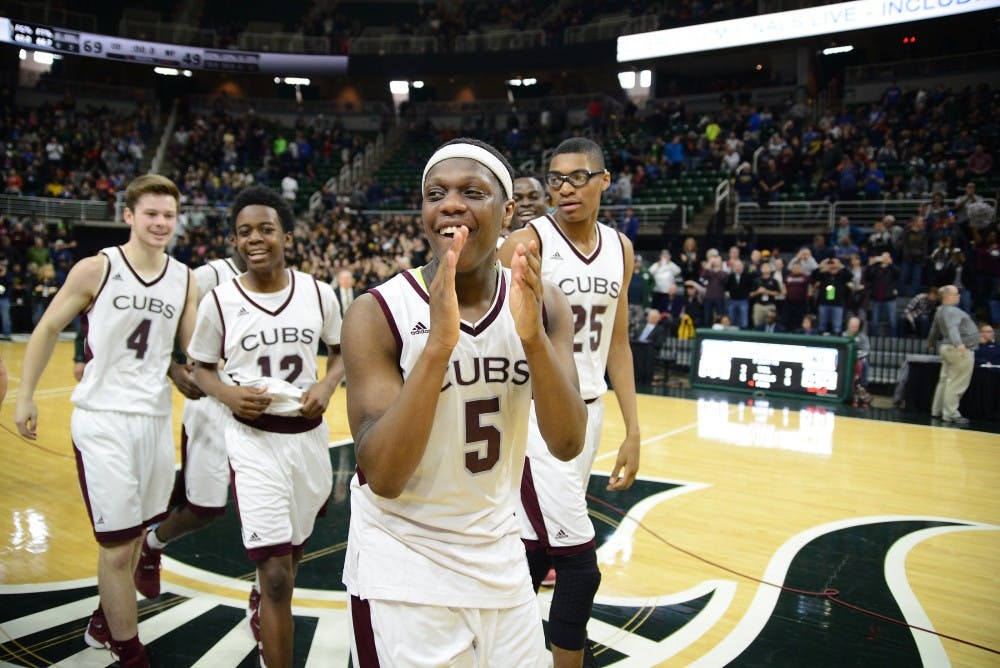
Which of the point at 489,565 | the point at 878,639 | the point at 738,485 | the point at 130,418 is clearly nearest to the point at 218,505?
the point at 130,418

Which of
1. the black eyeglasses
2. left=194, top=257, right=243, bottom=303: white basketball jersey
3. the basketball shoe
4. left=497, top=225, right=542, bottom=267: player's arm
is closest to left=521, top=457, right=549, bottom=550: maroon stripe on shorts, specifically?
left=497, top=225, right=542, bottom=267: player's arm

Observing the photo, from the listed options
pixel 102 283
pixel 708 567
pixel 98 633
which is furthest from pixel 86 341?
pixel 708 567

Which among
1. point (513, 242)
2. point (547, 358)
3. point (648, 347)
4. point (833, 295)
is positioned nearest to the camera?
point (547, 358)

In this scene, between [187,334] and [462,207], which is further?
[187,334]

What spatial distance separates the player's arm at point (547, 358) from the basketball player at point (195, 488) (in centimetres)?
278

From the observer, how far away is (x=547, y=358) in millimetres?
1874

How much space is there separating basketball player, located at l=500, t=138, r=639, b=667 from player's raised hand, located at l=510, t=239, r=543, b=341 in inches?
66.7

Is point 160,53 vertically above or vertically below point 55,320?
above

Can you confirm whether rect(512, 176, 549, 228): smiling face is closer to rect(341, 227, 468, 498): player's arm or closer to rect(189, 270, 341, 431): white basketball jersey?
rect(189, 270, 341, 431): white basketball jersey

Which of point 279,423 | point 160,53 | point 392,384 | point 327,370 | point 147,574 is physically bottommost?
point 147,574

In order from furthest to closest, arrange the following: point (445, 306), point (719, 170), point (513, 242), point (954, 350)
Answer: point (719, 170) < point (954, 350) < point (513, 242) < point (445, 306)

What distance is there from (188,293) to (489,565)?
8.95 ft

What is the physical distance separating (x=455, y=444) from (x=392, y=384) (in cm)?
24

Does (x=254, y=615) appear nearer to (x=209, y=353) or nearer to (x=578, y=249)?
(x=209, y=353)
